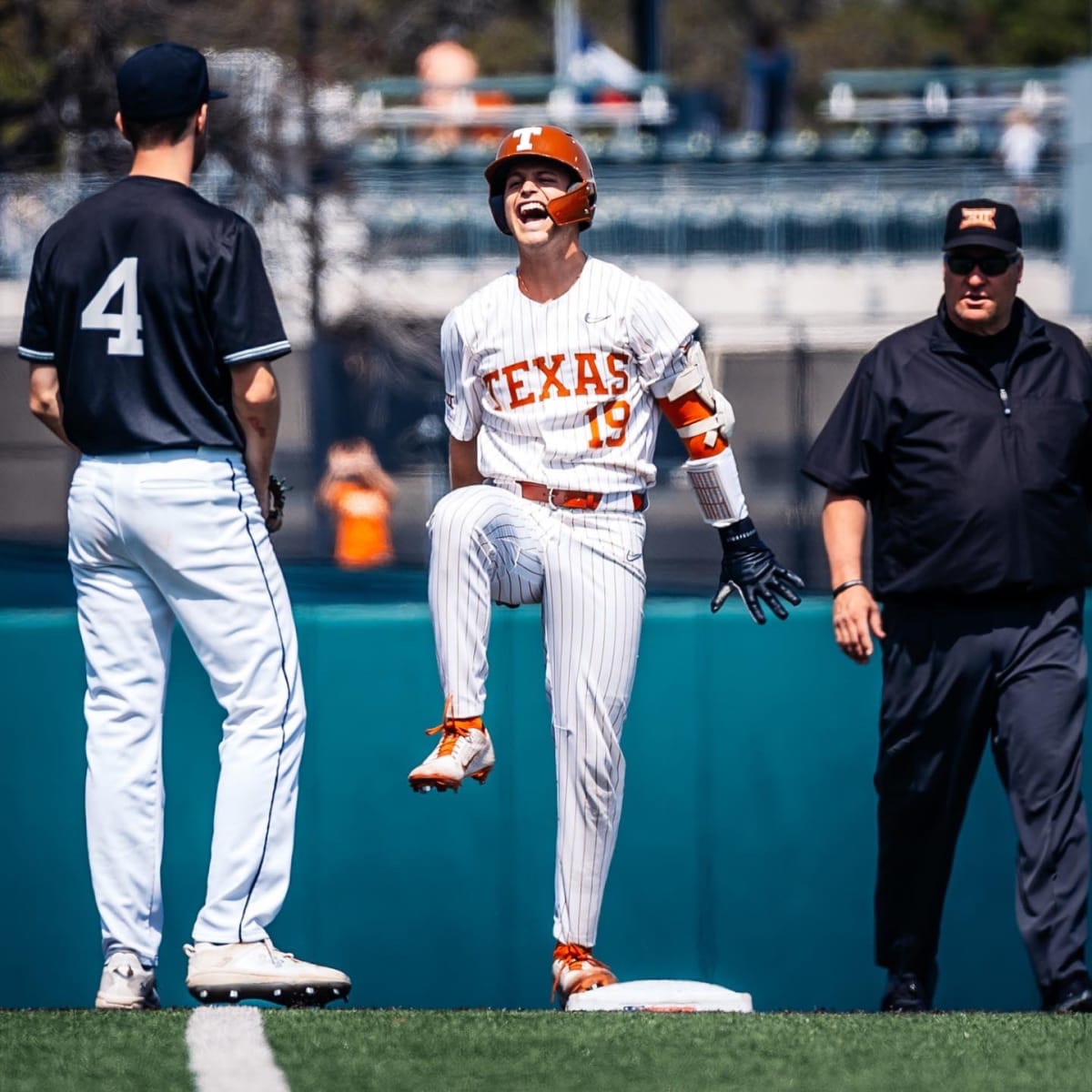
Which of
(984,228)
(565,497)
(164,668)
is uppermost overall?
(984,228)

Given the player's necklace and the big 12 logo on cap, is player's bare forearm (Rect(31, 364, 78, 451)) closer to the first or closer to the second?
the player's necklace

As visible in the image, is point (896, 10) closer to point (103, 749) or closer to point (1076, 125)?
point (1076, 125)

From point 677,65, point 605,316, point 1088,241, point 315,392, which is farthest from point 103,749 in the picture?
point 677,65

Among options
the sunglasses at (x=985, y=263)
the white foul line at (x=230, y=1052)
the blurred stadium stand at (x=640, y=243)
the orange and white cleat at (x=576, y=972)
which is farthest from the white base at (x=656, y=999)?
the blurred stadium stand at (x=640, y=243)

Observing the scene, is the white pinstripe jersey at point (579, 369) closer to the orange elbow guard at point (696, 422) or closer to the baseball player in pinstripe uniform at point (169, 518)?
the orange elbow guard at point (696, 422)

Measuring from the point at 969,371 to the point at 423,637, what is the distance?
60.1 inches

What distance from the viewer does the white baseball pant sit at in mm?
4062

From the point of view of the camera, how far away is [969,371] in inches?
187

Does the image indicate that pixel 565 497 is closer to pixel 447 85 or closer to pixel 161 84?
pixel 161 84

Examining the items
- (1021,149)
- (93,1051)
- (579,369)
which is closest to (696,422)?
(579,369)

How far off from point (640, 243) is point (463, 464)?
15.0 meters

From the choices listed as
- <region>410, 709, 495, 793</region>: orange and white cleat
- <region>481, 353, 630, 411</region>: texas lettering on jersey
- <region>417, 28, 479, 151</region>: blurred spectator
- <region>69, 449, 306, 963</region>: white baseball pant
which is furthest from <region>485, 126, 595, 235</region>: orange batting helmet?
<region>417, 28, 479, 151</region>: blurred spectator

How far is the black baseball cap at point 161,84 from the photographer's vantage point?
161 inches

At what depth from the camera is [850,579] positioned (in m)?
4.75
